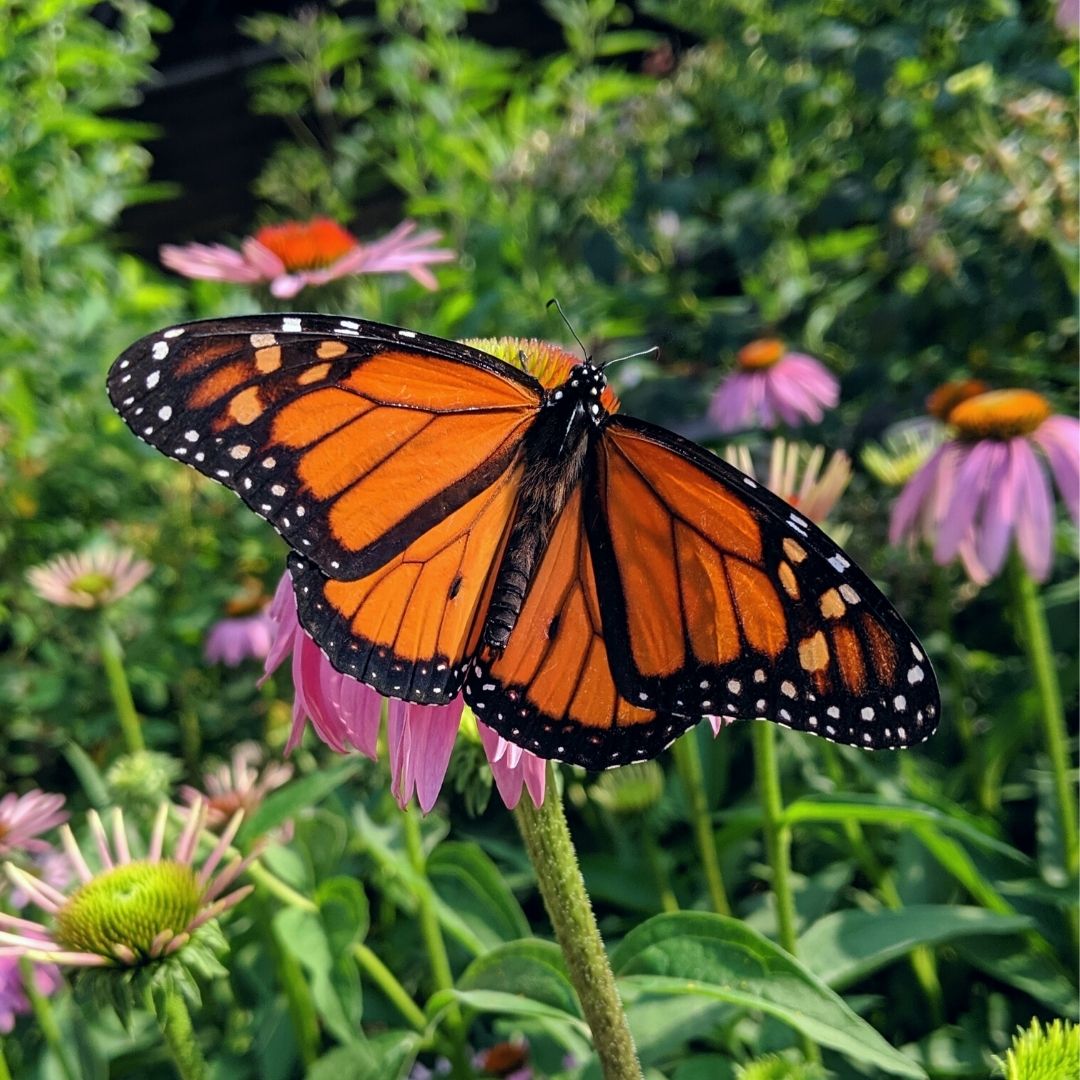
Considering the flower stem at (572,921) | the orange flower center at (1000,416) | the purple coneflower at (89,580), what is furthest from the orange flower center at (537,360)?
the purple coneflower at (89,580)

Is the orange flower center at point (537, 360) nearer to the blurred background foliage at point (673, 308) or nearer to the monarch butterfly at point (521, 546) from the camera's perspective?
the monarch butterfly at point (521, 546)

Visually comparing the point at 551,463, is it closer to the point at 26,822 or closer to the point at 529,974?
the point at 529,974

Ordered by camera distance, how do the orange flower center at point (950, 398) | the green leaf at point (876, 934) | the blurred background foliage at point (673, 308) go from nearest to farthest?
the green leaf at point (876, 934) → the blurred background foliage at point (673, 308) → the orange flower center at point (950, 398)

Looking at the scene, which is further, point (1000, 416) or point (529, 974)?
point (1000, 416)

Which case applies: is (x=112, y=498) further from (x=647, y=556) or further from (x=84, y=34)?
(x=647, y=556)

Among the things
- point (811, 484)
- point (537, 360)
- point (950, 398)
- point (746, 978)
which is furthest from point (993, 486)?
point (746, 978)
